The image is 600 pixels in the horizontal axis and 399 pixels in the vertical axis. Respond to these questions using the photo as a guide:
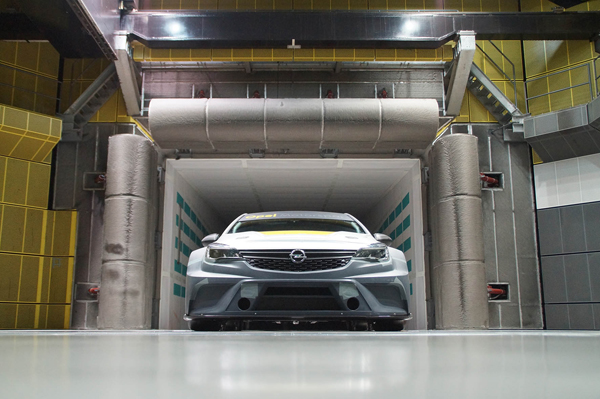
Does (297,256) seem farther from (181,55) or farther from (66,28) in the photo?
(181,55)

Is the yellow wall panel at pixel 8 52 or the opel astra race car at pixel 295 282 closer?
the opel astra race car at pixel 295 282

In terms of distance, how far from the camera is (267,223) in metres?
6.71

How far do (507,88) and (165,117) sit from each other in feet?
22.6

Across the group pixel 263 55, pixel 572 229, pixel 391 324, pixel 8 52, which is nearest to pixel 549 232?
pixel 572 229

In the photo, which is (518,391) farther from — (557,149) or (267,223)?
(557,149)

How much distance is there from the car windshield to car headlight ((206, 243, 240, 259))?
124 centimetres

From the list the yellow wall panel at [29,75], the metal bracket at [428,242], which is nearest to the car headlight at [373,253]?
the metal bracket at [428,242]

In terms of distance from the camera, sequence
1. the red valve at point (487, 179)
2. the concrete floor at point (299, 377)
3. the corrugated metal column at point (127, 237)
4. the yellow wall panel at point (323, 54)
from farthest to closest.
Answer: the yellow wall panel at point (323, 54)
the red valve at point (487, 179)
the corrugated metal column at point (127, 237)
the concrete floor at point (299, 377)

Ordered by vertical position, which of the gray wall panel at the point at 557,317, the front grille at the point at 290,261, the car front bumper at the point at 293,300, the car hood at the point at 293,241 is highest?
the car hood at the point at 293,241

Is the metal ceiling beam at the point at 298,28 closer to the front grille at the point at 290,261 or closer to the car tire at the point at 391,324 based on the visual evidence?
the front grille at the point at 290,261

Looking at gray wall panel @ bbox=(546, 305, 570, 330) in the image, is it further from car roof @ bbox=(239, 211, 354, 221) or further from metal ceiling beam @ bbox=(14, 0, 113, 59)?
metal ceiling beam @ bbox=(14, 0, 113, 59)

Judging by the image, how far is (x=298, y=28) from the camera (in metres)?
10.2

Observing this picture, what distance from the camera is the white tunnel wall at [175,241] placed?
418 inches

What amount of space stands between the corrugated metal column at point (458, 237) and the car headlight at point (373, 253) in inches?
178
